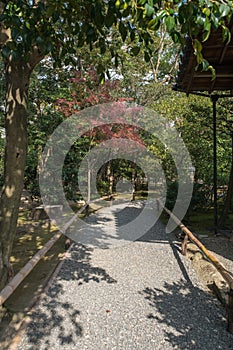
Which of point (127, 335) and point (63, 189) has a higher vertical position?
point (63, 189)

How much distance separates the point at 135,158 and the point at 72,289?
9.13 metres

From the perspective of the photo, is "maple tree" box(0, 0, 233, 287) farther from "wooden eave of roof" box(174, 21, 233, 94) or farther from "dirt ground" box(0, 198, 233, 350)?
"wooden eave of roof" box(174, 21, 233, 94)

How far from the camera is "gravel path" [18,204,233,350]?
216 centimetres

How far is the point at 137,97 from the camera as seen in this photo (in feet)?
38.5

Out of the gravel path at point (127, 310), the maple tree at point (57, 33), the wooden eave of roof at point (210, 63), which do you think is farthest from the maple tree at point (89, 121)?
the maple tree at point (57, 33)

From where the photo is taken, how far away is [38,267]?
154 inches

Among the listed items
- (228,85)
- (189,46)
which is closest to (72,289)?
Result: (189,46)

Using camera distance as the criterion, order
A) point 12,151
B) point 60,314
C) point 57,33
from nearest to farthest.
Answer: point 57,33, point 12,151, point 60,314

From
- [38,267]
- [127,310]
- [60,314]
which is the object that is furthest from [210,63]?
[38,267]

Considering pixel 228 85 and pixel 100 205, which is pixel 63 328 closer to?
pixel 228 85

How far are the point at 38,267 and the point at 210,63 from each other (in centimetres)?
353

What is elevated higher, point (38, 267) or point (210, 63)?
point (210, 63)

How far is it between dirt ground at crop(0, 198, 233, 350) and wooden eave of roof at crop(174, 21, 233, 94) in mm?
2433

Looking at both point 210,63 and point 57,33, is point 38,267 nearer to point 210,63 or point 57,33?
point 57,33
